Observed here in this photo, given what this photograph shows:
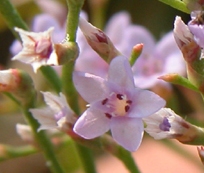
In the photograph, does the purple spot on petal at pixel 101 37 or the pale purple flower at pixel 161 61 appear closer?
the purple spot on petal at pixel 101 37

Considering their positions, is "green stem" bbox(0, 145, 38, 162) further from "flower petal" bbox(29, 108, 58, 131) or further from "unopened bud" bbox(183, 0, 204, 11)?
"unopened bud" bbox(183, 0, 204, 11)

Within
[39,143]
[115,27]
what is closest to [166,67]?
[115,27]

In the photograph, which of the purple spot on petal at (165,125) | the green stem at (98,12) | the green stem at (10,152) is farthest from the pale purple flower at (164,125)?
the green stem at (98,12)

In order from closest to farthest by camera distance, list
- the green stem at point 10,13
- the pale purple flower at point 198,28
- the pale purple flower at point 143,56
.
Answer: the pale purple flower at point 198,28 < the green stem at point 10,13 < the pale purple flower at point 143,56

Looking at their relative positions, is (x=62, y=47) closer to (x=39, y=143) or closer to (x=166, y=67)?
(x=39, y=143)

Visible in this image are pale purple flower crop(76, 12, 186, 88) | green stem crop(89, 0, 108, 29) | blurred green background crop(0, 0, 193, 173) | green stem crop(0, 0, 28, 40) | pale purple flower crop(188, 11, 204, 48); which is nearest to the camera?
pale purple flower crop(188, 11, 204, 48)

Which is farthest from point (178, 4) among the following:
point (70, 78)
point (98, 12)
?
point (98, 12)

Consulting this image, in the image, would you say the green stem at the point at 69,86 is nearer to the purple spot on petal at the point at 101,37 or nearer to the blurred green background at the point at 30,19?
the purple spot on petal at the point at 101,37

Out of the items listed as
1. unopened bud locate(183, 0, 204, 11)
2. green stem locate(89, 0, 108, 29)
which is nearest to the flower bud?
unopened bud locate(183, 0, 204, 11)

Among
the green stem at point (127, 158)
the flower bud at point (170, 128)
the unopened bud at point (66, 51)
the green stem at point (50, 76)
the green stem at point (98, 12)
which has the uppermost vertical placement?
the unopened bud at point (66, 51)
